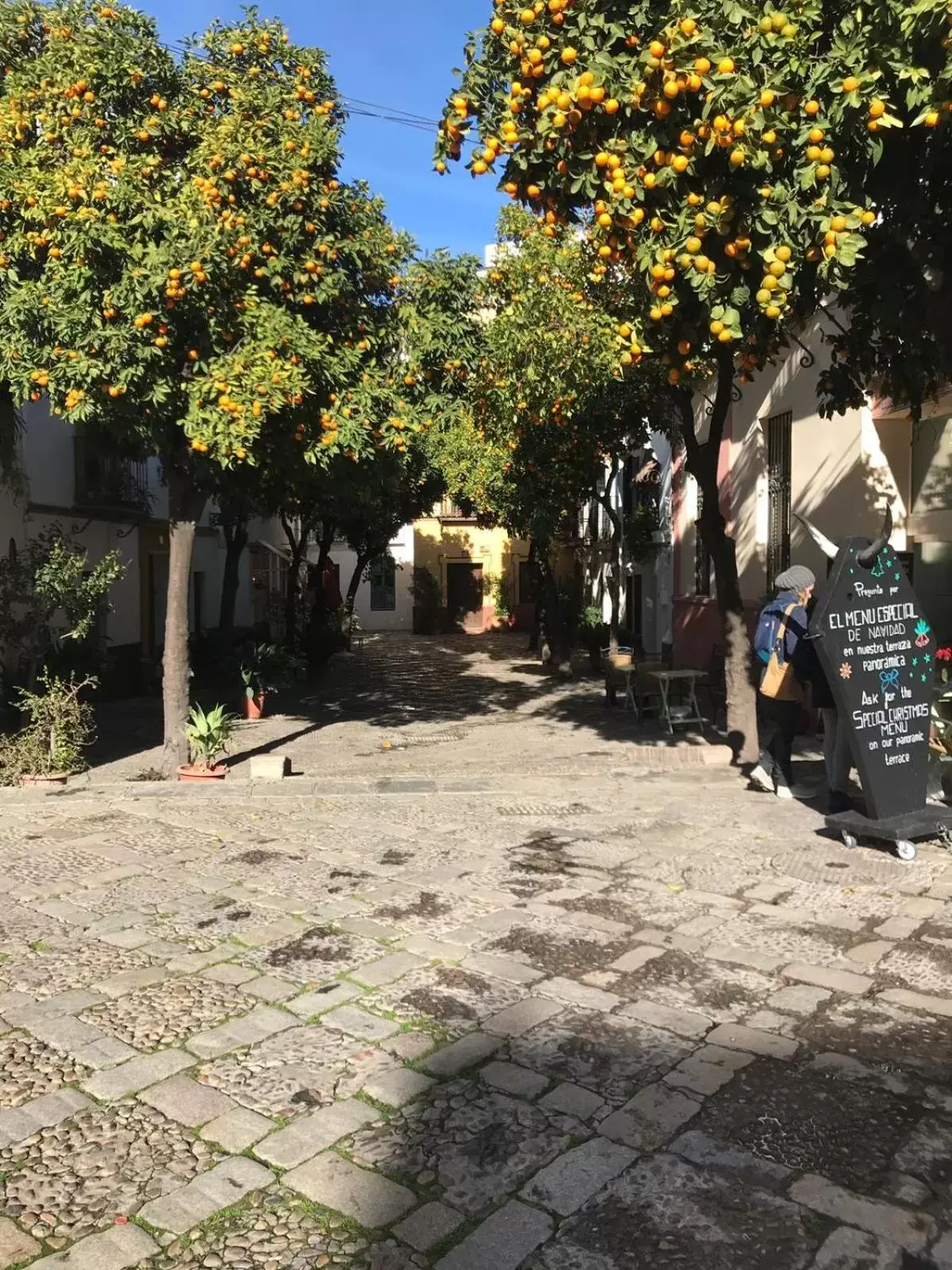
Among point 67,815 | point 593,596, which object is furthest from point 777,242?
point 593,596

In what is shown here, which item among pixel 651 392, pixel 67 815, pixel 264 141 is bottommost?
pixel 67 815

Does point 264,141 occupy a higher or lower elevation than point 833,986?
higher

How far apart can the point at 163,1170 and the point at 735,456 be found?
12.9 m

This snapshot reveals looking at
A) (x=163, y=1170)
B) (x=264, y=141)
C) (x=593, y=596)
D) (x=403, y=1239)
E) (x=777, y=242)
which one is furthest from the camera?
(x=593, y=596)

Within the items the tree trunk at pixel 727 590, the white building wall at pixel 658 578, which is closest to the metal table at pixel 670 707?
the tree trunk at pixel 727 590

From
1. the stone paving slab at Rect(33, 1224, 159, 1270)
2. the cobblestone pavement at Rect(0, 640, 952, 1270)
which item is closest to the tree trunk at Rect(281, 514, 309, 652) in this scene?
the cobblestone pavement at Rect(0, 640, 952, 1270)

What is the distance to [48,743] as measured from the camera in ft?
31.2

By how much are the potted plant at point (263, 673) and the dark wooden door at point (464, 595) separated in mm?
21945

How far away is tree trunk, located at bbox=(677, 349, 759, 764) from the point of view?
9.20m

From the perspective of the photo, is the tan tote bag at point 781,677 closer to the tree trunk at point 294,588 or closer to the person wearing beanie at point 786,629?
the person wearing beanie at point 786,629

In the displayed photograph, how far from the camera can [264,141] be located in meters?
8.60

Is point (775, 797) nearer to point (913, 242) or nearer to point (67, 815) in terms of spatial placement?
point (913, 242)

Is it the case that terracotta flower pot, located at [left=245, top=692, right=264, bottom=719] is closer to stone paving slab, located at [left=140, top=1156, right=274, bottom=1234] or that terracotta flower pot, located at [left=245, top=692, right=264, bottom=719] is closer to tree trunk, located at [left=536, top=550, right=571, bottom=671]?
tree trunk, located at [left=536, top=550, right=571, bottom=671]

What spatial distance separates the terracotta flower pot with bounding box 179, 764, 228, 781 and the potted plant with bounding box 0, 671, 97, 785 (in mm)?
1051
